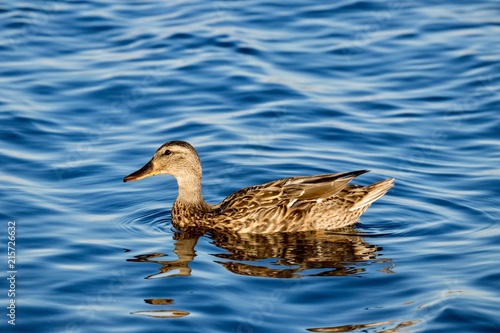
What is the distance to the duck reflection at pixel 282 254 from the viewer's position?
1159cm

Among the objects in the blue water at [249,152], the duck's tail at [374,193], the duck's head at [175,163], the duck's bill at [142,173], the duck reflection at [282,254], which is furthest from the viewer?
the duck's head at [175,163]

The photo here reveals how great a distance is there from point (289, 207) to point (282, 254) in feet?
3.84

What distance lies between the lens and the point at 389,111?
1745 centimetres

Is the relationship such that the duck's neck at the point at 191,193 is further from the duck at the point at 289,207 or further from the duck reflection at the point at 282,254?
the duck reflection at the point at 282,254

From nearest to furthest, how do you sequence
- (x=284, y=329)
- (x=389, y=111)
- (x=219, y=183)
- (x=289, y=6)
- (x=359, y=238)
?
(x=284, y=329), (x=359, y=238), (x=219, y=183), (x=389, y=111), (x=289, y=6)

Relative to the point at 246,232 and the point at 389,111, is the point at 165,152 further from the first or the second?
the point at 389,111

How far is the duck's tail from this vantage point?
43.4 ft

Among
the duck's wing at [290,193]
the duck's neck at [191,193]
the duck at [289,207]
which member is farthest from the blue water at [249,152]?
the duck's wing at [290,193]

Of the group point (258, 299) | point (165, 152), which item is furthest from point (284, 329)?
point (165, 152)

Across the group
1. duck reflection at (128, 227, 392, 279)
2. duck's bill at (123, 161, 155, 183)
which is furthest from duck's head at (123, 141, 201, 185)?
duck reflection at (128, 227, 392, 279)

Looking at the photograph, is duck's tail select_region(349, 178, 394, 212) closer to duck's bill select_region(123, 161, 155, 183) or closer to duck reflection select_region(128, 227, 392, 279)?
duck reflection select_region(128, 227, 392, 279)

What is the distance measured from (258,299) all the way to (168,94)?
821 cm

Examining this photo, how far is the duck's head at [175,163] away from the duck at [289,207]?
0.13 ft

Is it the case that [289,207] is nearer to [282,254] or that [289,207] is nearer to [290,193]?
[290,193]
